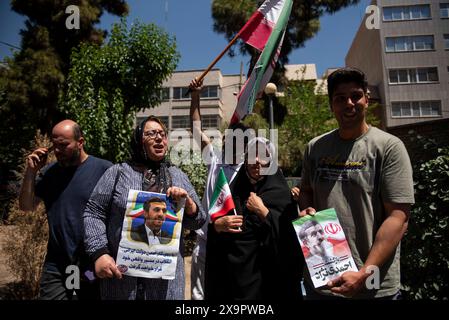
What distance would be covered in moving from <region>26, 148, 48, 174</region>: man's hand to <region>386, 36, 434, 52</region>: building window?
29.8m

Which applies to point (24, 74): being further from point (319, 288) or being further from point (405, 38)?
point (405, 38)

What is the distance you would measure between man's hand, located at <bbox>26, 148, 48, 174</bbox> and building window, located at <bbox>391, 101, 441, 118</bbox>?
1216 inches

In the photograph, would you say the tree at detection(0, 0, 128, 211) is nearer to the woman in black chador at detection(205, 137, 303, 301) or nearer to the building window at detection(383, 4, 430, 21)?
the woman in black chador at detection(205, 137, 303, 301)

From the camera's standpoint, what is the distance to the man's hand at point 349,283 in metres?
1.84

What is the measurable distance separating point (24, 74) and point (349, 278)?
46.8 feet

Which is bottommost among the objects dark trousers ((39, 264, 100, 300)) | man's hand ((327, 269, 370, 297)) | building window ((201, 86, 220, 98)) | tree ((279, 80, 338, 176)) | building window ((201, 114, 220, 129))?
dark trousers ((39, 264, 100, 300))

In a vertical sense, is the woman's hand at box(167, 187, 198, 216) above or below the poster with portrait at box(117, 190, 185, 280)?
above

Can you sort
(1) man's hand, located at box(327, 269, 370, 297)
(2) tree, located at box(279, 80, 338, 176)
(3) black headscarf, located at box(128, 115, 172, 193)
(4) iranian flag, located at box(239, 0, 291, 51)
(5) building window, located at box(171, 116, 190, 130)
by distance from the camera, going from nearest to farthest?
(1) man's hand, located at box(327, 269, 370, 297), (3) black headscarf, located at box(128, 115, 172, 193), (4) iranian flag, located at box(239, 0, 291, 51), (2) tree, located at box(279, 80, 338, 176), (5) building window, located at box(171, 116, 190, 130)

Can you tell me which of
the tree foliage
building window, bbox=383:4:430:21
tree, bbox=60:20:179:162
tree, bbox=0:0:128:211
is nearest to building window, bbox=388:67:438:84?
building window, bbox=383:4:430:21

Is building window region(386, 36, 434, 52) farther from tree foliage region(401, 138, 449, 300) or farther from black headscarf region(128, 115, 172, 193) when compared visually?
black headscarf region(128, 115, 172, 193)

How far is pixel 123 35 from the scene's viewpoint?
26.0 ft

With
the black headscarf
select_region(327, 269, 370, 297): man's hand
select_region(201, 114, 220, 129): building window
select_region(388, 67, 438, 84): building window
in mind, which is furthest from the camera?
select_region(201, 114, 220, 129): building window

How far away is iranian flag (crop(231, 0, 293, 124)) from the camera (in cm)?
323

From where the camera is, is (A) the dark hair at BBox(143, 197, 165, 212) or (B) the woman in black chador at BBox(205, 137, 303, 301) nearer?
(A) the dark hair at BBox(143, 197, 165, 212)
